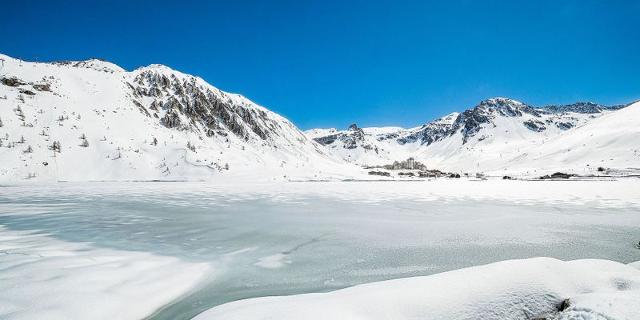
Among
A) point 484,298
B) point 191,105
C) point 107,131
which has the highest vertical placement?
point 191,105

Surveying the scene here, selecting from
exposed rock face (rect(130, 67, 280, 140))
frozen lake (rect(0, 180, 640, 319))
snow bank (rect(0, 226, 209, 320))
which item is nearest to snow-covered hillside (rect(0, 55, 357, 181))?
exposed rock face (rect(130, 67, 280, 140))

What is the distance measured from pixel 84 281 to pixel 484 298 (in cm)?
463

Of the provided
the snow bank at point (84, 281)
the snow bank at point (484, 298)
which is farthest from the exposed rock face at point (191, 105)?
the snow bank at point (484, 298)

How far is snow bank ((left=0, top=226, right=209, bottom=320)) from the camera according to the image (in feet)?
11.6

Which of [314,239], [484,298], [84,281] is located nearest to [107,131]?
[314,239]

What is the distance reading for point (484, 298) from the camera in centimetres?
351

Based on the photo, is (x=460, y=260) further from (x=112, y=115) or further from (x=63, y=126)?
(x=112, y=115)

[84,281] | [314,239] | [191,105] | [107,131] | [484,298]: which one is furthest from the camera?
[191,105]

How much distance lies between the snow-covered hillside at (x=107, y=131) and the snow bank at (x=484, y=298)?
27.9m

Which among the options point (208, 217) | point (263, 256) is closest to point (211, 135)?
point (208, 217)

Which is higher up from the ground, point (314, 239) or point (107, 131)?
point (107, 131)

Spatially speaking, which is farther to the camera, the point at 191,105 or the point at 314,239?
the point at 191,105

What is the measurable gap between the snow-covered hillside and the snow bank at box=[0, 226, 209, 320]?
932 inches

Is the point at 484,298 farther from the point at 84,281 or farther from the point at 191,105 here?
the point at 191,105
